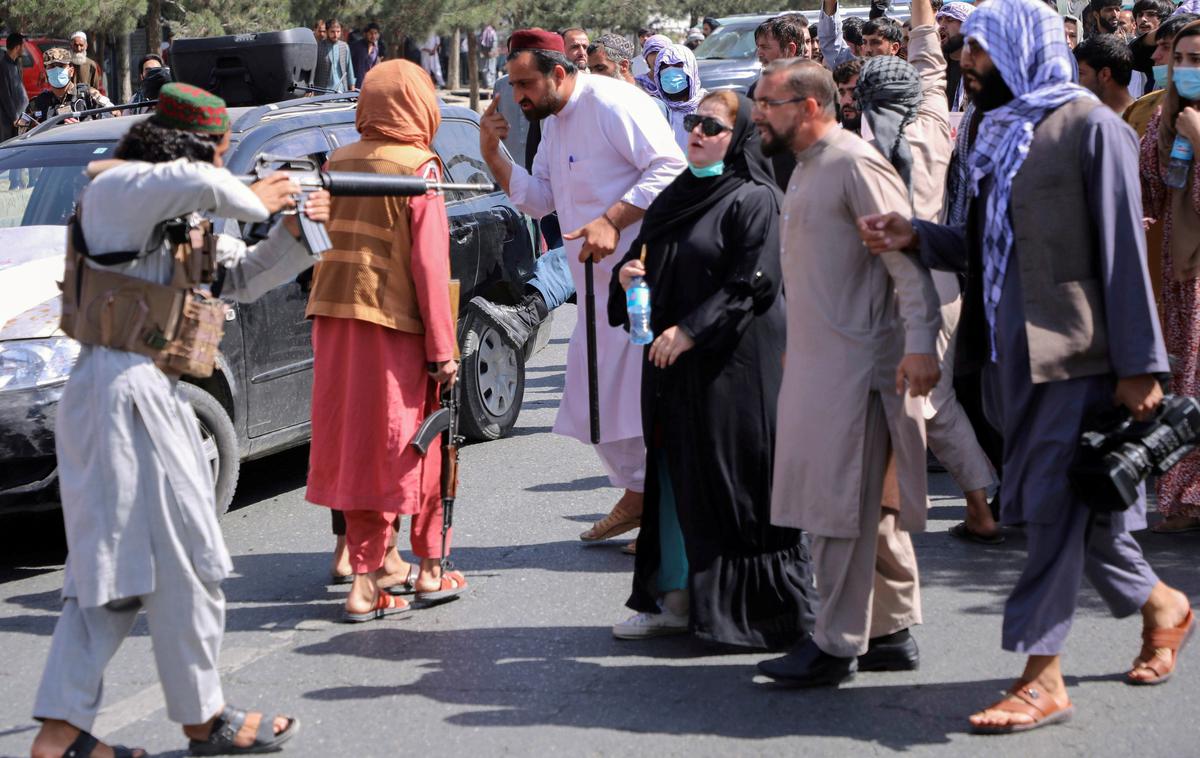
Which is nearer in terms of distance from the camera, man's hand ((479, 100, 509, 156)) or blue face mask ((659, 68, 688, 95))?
man's hand ((479, 100, 509, 156))

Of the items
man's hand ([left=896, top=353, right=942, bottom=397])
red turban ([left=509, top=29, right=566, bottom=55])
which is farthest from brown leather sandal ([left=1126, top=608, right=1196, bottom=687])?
red turban ([left=509, top=29, right=566, bottom=55])

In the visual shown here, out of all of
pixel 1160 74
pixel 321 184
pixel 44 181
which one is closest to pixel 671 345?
pixel 321 184

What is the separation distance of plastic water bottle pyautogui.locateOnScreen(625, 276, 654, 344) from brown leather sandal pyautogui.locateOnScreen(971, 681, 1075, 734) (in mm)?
1720

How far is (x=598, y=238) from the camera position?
6.23 metres

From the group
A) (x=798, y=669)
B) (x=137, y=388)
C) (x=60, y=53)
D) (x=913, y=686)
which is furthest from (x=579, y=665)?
(x=60, y=53)

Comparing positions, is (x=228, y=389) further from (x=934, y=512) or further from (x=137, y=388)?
(x=934, y=512)

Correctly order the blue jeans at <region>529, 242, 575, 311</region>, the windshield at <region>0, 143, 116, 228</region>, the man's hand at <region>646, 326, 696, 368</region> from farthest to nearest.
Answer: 1. the blue jeans at <region>529, 242, 575, 311</region>
2. the windshield at <region>0, 143, 116, 228</region>
3. the man's hand at <region>646, 326, 696, 368</region>

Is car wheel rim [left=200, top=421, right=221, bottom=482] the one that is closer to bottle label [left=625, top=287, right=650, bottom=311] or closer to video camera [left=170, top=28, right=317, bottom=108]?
bottle label [left=625, top=287, right=650, bottom=311]

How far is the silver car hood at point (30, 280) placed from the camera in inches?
255

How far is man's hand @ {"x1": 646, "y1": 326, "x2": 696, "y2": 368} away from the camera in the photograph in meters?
5.27

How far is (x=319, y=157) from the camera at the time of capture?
311 inches

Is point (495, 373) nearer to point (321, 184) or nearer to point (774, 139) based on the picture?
point (321, 184)

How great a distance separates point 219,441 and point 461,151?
279cm

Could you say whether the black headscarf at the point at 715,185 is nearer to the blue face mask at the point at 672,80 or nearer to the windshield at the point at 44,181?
the windshield at the point at 44,181
